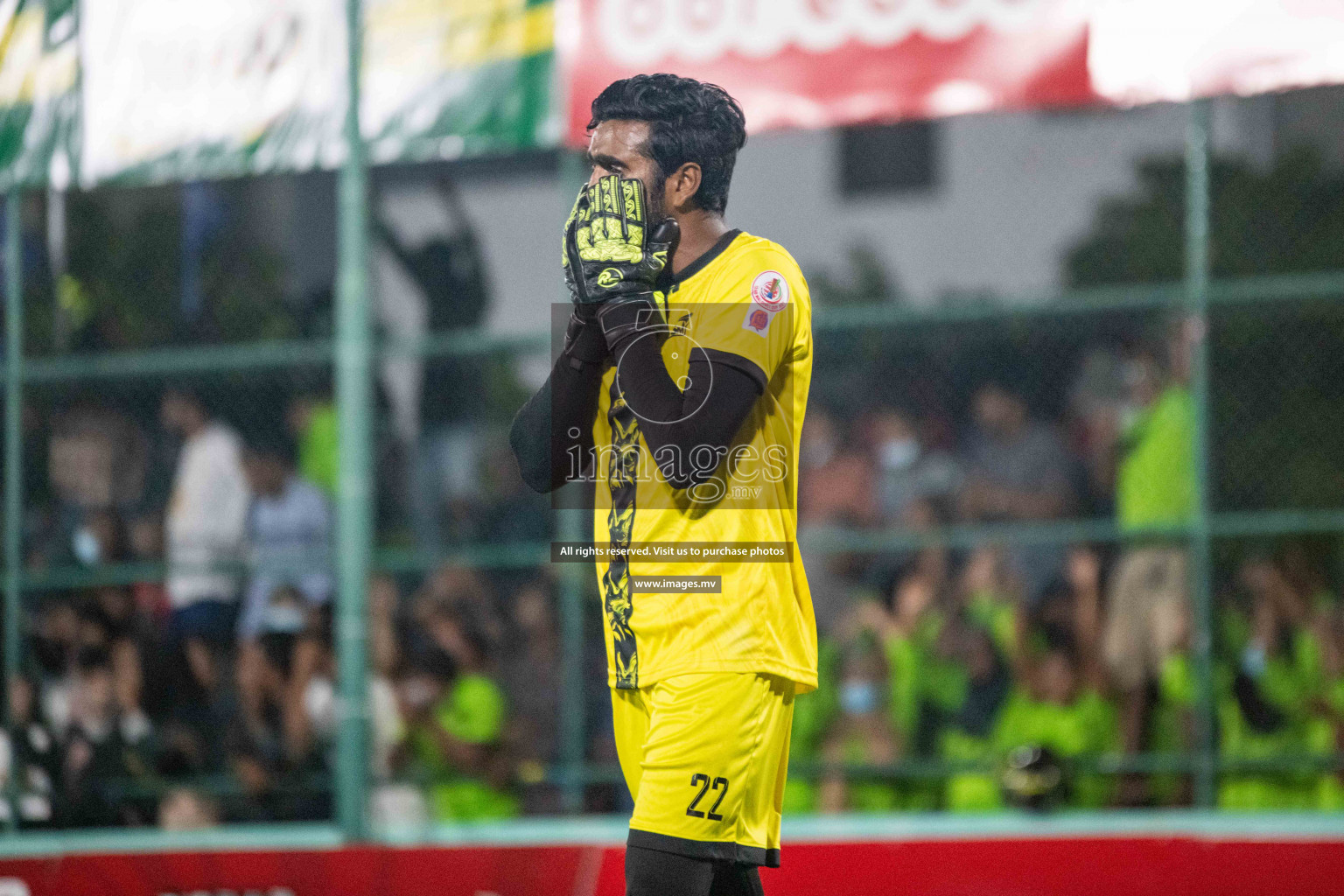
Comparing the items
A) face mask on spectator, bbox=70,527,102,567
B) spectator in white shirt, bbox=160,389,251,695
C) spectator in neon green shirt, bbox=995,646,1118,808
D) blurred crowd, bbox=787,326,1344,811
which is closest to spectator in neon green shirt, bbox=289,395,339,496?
spectator in white shirt, bbox=160,389,251,695

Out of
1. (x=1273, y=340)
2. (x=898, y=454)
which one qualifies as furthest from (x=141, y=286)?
(x=1273, y=340)

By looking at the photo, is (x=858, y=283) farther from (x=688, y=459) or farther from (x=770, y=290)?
(x=688, y=459)

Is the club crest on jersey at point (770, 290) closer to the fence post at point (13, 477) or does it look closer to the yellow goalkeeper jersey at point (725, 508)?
the yellow goalkeeper jersey at point (725, 508)

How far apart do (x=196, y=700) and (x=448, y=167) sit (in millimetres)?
4481

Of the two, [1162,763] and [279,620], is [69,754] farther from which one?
[1162,763]

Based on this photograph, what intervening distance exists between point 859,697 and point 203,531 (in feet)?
10.2

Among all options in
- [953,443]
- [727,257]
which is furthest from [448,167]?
[727,257]

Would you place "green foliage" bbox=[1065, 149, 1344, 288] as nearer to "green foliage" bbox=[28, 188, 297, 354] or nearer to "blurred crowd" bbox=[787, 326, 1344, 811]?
"blurred crowd" bbox=[787, 326, 1344, 811]

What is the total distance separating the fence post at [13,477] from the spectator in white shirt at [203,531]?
0.62m

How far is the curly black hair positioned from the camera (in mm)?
2494

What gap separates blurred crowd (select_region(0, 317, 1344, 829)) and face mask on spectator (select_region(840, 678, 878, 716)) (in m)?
0.01

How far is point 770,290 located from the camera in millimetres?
2455

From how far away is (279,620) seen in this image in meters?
6.54

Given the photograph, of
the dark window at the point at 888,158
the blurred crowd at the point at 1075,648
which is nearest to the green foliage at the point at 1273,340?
the blurred crowd at the point at 1075,648
